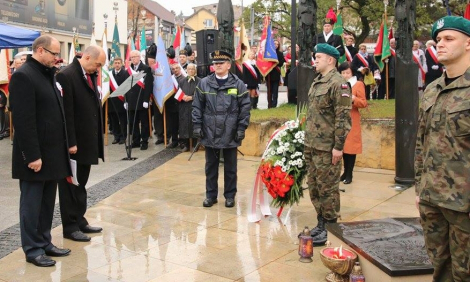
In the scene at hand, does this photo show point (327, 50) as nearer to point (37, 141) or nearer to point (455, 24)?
point (455, 24)

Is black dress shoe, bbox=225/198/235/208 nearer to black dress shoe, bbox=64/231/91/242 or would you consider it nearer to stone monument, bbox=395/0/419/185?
black dress shoe, bbox=64/231/91/242

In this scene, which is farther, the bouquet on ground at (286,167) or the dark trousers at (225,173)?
the dark trousers at (225,173)

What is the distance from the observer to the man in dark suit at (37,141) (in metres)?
4.83

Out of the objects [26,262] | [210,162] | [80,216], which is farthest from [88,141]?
[210,162]

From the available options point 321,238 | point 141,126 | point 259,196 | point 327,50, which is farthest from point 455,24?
point 141,126

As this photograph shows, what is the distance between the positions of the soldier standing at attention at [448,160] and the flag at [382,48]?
11.7 metres

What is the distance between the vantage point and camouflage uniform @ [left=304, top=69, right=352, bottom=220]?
536 centimetres

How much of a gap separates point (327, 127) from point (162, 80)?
7264mm

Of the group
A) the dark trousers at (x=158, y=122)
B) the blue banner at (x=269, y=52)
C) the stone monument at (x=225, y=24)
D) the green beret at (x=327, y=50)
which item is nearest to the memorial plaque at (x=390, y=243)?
the green beret at (x=327, y=50)

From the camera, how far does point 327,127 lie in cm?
548

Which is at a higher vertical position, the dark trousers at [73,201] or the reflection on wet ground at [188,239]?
the dark trousers at [73,201]

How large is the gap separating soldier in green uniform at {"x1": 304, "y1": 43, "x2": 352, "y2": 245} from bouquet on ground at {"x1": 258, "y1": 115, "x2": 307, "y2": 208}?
0.65 m

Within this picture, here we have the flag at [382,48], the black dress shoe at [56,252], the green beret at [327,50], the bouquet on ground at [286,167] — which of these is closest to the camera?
the black dress shoe at [56,252]

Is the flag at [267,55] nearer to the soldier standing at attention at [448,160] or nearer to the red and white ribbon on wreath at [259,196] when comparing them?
the red and white ribbon on wreath at [259,196]
